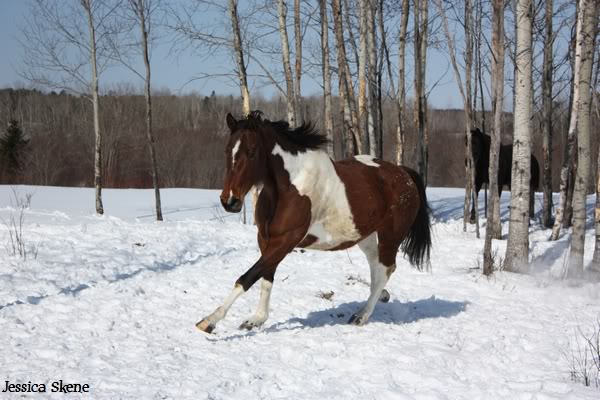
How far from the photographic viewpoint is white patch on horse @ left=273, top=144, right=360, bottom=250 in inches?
191

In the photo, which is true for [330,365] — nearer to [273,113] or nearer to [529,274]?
[529,274]

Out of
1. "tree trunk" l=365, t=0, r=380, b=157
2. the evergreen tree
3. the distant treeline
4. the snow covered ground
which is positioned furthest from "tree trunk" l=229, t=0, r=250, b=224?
the evergreen tree

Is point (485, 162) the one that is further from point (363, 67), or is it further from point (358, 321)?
point (358, 321)

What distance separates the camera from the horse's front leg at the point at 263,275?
4.35 m

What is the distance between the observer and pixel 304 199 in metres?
4.79

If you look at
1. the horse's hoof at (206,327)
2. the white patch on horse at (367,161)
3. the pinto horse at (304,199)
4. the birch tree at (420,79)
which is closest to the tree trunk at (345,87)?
the birch tree at (420,79)

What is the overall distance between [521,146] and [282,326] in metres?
4.92

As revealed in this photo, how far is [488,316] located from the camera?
223 inches

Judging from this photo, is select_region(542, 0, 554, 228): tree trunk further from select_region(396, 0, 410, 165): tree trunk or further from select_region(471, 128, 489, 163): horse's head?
select_region(396, 0, 410, 165): tree trunk

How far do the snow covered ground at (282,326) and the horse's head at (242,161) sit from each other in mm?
1214

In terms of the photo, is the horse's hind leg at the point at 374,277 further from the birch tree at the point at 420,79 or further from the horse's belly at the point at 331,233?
the birch tree at the point at 420,79

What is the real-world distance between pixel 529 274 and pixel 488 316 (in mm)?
2588

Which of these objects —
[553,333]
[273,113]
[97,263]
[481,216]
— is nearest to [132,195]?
[481,216]

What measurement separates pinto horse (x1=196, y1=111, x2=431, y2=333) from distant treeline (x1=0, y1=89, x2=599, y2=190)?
40036 millimetres
